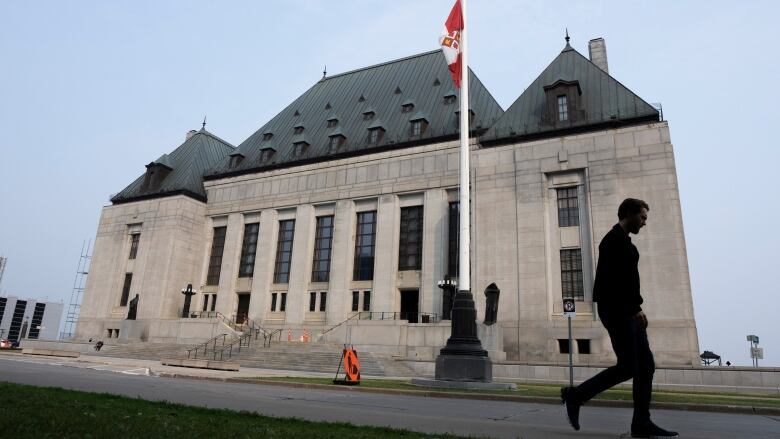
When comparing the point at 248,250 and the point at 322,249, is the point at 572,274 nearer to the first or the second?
the point at 322,249

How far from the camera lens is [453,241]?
35.7 meters

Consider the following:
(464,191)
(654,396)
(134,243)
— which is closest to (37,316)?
(134,243)

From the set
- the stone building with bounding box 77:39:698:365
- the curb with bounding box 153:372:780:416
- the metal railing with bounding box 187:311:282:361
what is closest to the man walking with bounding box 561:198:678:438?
the curb with bounding box 153:372:780:416

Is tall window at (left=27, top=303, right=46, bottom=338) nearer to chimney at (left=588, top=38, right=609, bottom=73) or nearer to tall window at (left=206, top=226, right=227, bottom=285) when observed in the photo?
tall window at (left=206, top=226, right=227, bottom=285)

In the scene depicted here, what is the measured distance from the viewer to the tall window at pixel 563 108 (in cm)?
3366

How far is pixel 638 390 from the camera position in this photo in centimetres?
489

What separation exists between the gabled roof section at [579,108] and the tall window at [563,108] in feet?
2.85

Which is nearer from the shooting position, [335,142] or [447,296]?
[447,296]

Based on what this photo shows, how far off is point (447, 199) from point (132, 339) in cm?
2793

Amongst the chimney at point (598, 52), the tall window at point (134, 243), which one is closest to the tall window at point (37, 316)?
the tall window at point (134, 243)

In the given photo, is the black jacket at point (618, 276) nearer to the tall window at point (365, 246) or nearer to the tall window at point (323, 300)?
the tall window at point (365, 246)

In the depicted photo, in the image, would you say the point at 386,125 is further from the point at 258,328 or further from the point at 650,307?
the point at 650,307

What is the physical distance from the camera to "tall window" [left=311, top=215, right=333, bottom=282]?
40.5 m

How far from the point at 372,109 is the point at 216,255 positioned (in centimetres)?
1973
